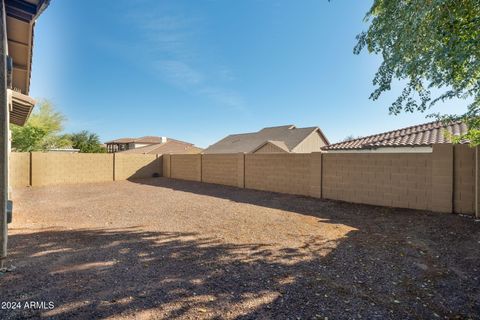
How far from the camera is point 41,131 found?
22.5 metres

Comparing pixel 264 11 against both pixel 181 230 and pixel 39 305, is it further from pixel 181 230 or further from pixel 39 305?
pixel 39 305

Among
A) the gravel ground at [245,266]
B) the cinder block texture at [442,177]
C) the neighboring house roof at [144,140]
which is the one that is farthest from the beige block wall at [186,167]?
the neighboring house roof at [144,140]

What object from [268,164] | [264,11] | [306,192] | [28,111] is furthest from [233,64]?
[28,111]

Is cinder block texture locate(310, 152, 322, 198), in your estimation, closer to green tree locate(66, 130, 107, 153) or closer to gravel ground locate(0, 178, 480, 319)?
gravel ground locate(0, 178, 480, 319)

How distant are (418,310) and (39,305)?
13.3 feet

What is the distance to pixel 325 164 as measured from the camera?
32.0ft

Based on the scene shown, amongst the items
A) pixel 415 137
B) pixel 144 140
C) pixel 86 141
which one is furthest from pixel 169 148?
pixel 415 137

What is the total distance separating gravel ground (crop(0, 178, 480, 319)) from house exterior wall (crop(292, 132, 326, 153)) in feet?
56.4

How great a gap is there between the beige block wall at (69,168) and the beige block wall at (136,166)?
0.52 m

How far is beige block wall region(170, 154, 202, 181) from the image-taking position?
16.3m

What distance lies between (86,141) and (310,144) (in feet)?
94.3

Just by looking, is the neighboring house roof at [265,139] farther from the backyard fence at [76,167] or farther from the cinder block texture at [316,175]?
the cinder block texture at [316,175]

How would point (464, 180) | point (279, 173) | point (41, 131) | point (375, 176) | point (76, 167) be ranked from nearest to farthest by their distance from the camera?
point (464, 180)
point (375, 176)
point (279, 173)
point (76, 167)
point (41, 131)

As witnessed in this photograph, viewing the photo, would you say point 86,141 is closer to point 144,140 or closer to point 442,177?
point 144,140
